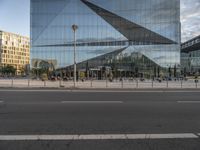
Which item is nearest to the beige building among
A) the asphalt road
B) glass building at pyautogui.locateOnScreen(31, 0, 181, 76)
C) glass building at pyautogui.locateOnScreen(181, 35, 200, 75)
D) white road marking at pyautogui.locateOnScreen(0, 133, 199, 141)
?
glass building at pyautogui.locateOnScreen(31, 0, 181, 76)

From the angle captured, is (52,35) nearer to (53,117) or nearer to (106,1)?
Result: (106,1)

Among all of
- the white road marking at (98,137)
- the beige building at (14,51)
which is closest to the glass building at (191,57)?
the white road marking at (98,137)

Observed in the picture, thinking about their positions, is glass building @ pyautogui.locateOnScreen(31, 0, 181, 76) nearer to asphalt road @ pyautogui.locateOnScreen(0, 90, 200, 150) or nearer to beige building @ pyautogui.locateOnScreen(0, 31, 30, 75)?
beige building @ pyautogui.locateOnScreen(0, 31, 30, 75)

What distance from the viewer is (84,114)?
959cm

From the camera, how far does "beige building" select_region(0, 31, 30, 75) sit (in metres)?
145

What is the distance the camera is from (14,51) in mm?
156625

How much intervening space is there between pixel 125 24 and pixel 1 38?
89475 millimetres

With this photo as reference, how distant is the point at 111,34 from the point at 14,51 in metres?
95.9

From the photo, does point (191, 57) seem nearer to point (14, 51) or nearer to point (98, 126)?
point (14, 51)

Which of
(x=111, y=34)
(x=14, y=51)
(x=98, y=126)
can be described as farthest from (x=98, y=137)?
(x=14, y=51)

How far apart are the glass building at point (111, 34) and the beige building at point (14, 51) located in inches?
2579

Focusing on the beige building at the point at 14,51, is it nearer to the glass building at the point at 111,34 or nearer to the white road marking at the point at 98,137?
the glass building at the point at 111,34

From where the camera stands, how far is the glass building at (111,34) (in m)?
76.2

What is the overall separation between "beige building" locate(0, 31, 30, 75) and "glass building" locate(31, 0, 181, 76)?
6550cm
